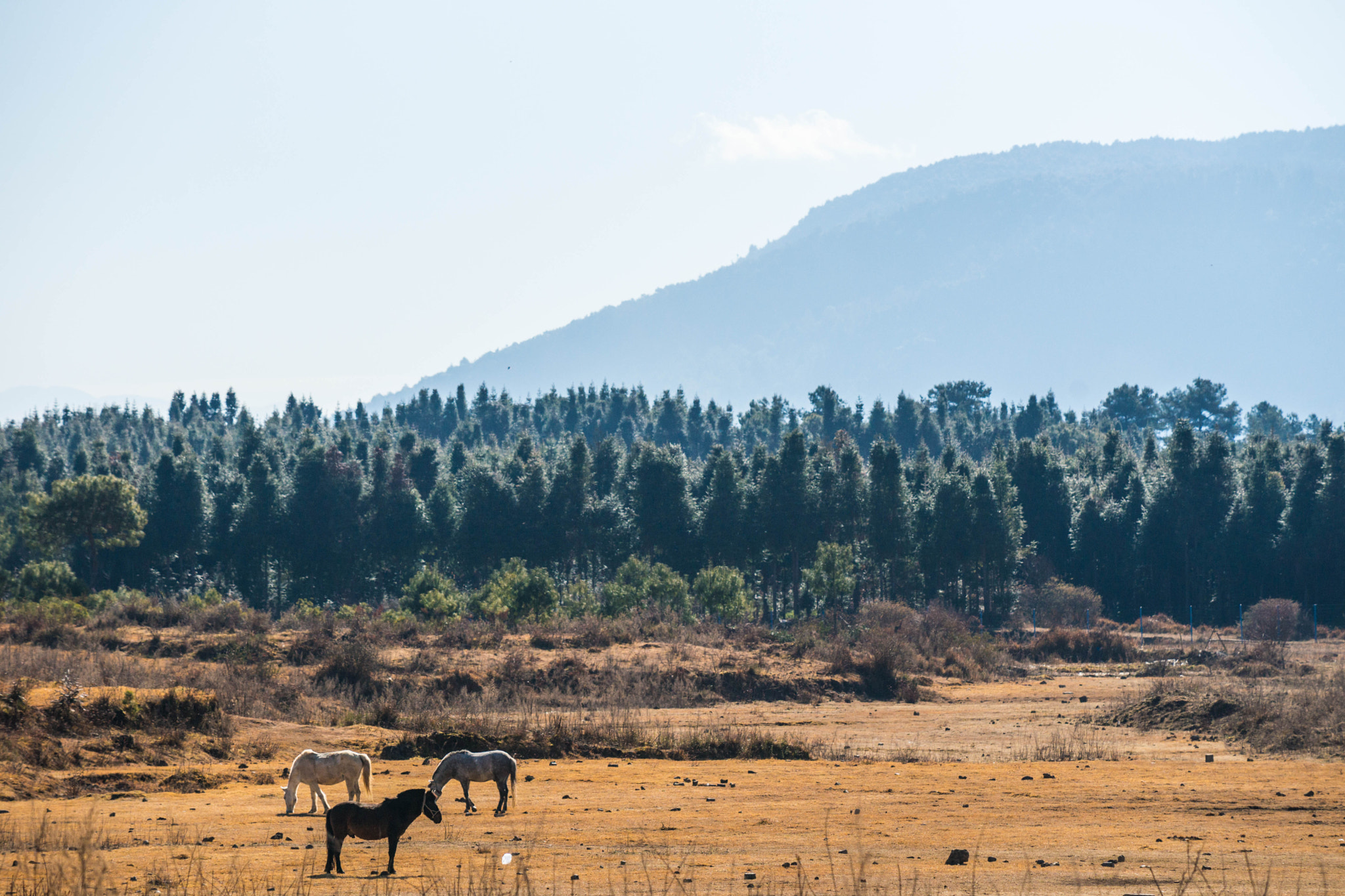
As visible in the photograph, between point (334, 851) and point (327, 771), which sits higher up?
point (327, 771)

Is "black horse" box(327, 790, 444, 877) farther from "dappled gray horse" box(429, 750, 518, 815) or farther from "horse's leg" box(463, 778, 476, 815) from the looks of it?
"horse's leg" box(463, 778, 476, 815)

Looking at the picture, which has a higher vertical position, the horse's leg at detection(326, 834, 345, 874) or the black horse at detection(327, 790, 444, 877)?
the black horse at detection(327, 790, 444, 877)

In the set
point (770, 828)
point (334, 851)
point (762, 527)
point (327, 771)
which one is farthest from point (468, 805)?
point (762, 527)

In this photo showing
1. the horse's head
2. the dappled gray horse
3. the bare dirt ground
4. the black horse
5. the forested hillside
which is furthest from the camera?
the forested hillside

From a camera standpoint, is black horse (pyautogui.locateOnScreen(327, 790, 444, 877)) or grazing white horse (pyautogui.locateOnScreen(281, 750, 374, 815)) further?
grazing white horse (pyautogui.locateOnScreen(281, 750, 374, 815))

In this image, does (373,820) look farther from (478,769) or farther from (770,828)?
(770,828)

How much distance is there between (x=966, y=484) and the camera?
8400cm

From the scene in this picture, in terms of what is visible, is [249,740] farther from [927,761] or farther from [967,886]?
[967,886]

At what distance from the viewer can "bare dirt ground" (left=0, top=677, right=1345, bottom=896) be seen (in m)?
12.0

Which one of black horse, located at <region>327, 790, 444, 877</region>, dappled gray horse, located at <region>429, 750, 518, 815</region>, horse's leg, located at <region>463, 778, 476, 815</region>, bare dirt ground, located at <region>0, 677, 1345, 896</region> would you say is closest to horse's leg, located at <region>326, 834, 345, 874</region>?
black horse, located at <region>327, 790, 444, 877</region>

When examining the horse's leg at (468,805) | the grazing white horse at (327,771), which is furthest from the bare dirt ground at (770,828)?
the grazing white horse at (327,771)

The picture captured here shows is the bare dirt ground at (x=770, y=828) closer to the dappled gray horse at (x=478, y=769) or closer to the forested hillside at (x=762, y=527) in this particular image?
the dappled gray horse at (x=478, y=769)

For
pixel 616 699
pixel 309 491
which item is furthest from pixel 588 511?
pixel 616 699

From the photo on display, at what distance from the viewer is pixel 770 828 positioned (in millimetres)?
15961
